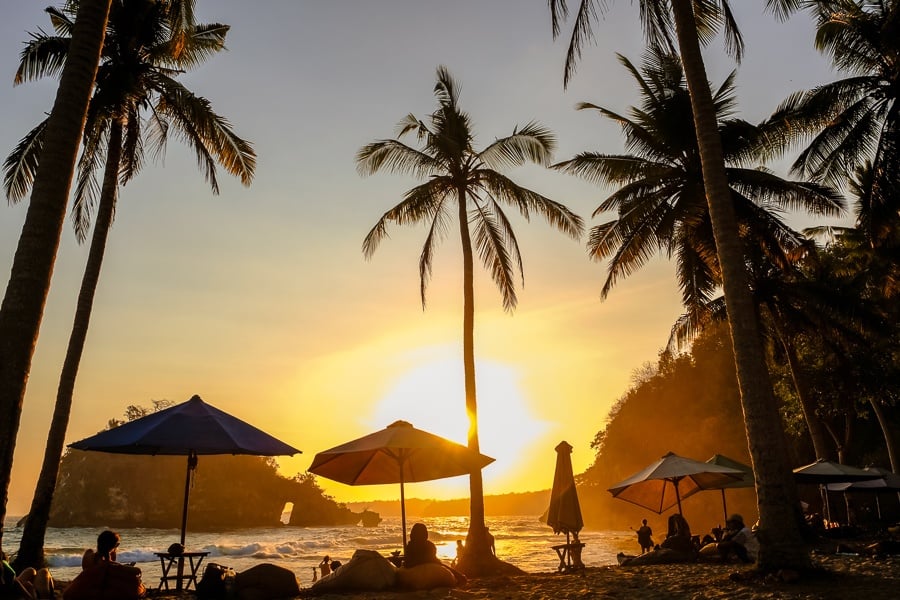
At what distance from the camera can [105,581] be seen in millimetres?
6621

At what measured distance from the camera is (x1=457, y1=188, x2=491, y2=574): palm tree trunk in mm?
13266

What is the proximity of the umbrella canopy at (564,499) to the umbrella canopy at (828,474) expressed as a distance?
6.37m

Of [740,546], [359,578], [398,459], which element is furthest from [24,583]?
[740,546]

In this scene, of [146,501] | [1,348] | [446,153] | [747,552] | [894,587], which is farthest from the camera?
[146,501]

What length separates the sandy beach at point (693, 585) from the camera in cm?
735

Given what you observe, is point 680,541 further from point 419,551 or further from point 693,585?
point 419,551

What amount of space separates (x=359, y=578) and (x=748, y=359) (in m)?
6.83

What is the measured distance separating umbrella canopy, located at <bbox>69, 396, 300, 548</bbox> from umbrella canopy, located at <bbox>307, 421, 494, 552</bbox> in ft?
4.14

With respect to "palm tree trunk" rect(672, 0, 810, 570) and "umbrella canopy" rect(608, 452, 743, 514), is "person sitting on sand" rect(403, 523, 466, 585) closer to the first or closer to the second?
"palm tree trunk" rect(672, 0, 810, 570)

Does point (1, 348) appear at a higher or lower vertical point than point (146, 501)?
higher

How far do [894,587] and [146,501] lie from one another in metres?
95.9

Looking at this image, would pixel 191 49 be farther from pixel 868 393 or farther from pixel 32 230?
pixel 868 393

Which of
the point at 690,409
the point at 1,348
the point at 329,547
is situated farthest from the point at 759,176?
the point at 329,547

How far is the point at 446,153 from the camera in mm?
16953
